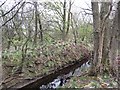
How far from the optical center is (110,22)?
4.34 m

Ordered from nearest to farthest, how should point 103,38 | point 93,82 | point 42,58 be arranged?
1. point 93,82
2. point 103,38
3. point 42,58

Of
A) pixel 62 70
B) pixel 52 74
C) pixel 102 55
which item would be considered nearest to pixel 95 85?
pixel 102 55

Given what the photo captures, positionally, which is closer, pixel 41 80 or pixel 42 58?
pixel 41 80

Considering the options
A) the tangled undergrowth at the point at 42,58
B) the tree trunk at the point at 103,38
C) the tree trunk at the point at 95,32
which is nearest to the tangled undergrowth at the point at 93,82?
the tree trunk at the point at 95,32

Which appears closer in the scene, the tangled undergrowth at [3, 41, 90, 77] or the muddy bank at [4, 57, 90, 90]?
the muddy bank at [4, 57, 90, 90]

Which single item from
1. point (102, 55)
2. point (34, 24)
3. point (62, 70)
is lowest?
point (62, 70)

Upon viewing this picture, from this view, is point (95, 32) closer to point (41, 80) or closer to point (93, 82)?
point (93, 82)

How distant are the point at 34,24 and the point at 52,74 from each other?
228 cm

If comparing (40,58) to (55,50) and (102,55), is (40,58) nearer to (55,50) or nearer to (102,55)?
(55,50)

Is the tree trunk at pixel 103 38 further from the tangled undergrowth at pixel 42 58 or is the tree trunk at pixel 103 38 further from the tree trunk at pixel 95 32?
the tangled undergrowth at pixel 42 58

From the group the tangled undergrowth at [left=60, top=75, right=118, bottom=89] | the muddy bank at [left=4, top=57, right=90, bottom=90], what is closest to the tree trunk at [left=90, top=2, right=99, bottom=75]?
the tangled undergrowth at [left=60, top=75, right=118, bottom=89]

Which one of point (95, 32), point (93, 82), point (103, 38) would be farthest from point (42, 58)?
point (93, 82)

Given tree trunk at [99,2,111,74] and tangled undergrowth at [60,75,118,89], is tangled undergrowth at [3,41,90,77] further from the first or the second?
tree trunk at [99,2,111,74]

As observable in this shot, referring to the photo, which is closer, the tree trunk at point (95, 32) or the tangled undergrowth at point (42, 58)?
the tree trunk at point (95, 32)
